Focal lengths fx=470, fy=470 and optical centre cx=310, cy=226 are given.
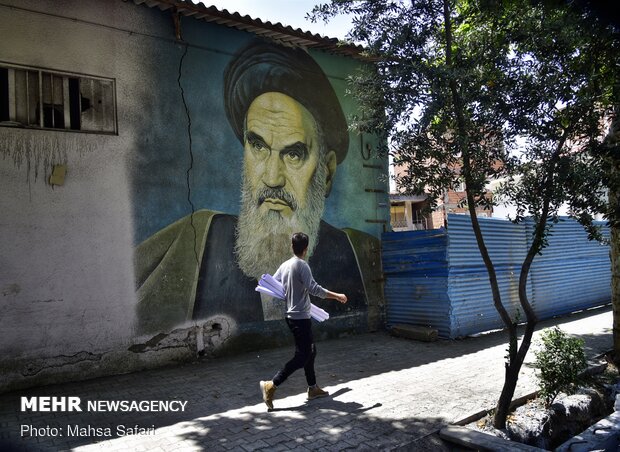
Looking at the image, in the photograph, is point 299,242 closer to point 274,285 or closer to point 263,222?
point 274,285

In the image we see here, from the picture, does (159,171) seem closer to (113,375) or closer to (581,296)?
(113,375)

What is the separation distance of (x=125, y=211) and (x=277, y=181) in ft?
8.81

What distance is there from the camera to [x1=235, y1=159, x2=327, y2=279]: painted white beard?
26.1 ft

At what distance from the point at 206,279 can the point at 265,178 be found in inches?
80.7

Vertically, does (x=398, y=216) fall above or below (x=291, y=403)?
above

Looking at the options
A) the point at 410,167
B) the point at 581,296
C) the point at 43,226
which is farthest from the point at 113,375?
the point at 581,296

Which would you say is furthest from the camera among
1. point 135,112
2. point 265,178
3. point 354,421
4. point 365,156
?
point 365,156

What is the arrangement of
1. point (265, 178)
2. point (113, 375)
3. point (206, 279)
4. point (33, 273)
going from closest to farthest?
point (33, 273), point (113, 375), point (206, 279), point (265, 178)

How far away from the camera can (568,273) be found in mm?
11258

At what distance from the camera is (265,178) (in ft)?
27.1

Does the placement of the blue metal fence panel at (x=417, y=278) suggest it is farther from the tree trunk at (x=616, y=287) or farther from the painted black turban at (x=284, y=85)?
the tree trunk at (x=616, y=287)

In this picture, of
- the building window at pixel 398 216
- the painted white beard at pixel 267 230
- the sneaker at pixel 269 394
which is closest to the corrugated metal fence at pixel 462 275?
the painted white beard at pixel 267 230

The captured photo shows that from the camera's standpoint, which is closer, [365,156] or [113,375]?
[113,375]

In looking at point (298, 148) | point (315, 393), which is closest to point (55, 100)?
point (298, 148)
